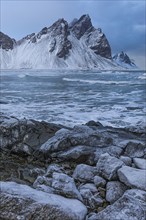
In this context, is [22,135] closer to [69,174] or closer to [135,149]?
[69,174]

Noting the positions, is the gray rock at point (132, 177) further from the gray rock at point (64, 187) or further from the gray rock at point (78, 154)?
the gray rock at point (78, 154)

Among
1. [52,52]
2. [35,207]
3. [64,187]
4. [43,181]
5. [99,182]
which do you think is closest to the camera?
[35,207]

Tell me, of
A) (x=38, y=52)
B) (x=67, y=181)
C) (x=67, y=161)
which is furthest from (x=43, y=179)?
(x=38, y=52)

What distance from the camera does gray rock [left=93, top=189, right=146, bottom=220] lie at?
357 cm

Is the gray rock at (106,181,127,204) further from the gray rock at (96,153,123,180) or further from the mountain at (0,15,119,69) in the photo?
the mountain at (0,15,119,69)

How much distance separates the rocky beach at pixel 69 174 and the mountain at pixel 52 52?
137574mm

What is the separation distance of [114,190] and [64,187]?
77 centimetres

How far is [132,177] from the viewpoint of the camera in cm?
470

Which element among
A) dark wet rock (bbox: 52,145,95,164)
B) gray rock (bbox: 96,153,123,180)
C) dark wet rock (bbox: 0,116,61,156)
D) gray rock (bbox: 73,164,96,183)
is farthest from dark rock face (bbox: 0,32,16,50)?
gray rock (bbox: 96,153,123,180)

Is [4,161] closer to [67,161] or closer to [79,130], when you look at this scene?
[67,161]

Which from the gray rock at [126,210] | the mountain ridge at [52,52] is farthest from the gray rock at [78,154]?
the mountain ridge at [52,52]

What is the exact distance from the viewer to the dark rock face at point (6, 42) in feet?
563

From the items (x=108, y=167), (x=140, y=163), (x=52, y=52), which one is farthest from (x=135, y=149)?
(x=52, y=52)

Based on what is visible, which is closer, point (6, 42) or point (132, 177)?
point (132, 177)
